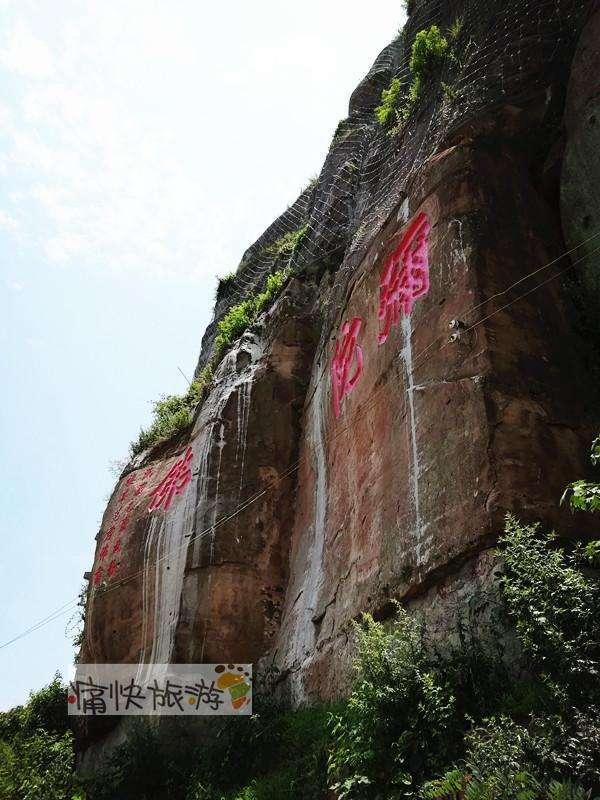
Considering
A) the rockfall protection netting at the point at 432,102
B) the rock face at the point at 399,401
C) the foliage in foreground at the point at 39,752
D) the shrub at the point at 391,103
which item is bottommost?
the foliage in foreground at the point at 39,752

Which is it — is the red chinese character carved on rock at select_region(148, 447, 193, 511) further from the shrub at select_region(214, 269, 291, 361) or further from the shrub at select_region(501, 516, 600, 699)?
the shrub at select_region(501, 516, 600, 699)

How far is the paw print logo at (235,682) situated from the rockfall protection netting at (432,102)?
4.94m

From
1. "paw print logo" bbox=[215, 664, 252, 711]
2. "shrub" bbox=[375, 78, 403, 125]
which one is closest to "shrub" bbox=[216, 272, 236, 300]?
"shrub" bbox=[375, 78, 403, 125]

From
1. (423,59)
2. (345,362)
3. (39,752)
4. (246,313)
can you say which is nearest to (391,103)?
(423,59)

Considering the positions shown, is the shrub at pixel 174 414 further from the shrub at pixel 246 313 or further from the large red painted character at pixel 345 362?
the large red painted character at pixel 345 362

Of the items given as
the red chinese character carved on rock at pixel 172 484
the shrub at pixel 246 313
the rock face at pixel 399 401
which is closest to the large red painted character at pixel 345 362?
the rock face at pixel 399 401

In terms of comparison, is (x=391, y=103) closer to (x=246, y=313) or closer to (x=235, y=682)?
(x=246, y=313)

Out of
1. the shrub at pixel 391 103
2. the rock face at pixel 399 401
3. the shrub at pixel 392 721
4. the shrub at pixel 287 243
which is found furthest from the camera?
the shrub at pixel 287 243

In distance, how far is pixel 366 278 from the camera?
8188 mm

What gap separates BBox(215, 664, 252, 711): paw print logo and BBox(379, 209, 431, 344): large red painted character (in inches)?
163

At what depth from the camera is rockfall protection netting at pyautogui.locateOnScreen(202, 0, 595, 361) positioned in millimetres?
7914

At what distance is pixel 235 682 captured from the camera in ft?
25.8

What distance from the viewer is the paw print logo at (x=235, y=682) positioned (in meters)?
7.58

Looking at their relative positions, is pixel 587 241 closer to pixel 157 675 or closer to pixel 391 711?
pixel 391 711
